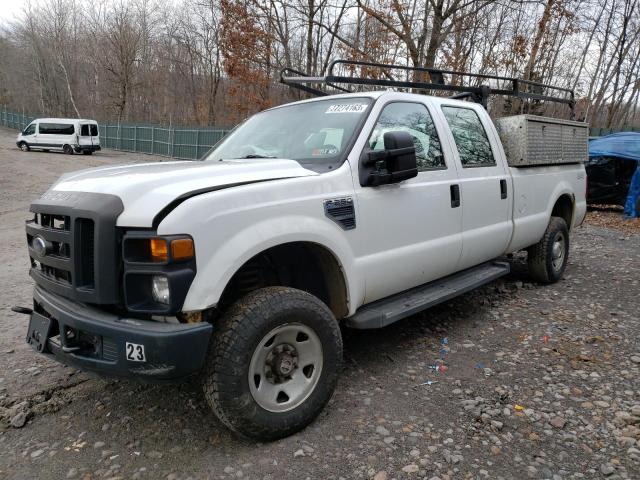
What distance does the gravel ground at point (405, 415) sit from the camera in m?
2.51

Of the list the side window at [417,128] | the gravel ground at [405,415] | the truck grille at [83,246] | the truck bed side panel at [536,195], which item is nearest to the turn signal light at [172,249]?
the truck grille at [83,246]

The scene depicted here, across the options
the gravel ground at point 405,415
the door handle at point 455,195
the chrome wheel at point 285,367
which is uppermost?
the door handle at point 455,195

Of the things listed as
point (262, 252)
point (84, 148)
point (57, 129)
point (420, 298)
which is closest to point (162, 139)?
point (84, 148)

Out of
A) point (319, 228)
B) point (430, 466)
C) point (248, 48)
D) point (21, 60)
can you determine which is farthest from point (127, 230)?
point (21, 60)

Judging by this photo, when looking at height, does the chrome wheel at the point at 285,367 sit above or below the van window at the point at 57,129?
below

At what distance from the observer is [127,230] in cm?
236

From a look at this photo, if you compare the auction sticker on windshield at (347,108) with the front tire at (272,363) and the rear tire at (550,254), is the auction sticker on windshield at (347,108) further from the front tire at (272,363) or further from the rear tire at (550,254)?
the rear tire at (550,254)

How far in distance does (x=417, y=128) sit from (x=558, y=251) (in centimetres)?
304

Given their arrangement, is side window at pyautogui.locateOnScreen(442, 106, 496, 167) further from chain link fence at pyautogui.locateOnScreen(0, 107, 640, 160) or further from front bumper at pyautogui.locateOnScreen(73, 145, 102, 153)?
front bumper at pyautogui.locateOnScreen(73, 145, 102, 153)

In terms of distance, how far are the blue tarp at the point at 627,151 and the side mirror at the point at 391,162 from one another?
984 centimetres

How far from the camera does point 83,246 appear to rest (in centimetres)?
245

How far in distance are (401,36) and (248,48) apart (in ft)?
19.8

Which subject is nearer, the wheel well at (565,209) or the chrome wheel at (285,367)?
the chrome wheel at (285,367)

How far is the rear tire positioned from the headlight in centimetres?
444
